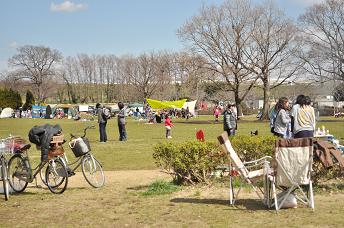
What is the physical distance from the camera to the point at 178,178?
827cm

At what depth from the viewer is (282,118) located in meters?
9.88

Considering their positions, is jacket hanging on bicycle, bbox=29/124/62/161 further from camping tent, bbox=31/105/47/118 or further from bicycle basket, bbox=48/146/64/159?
camping tent, bbox=31/105/47/118

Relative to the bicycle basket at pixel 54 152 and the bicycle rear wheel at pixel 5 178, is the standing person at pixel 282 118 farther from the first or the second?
the bicycle rear wheel at pixel 5 178

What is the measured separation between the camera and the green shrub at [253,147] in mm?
8172

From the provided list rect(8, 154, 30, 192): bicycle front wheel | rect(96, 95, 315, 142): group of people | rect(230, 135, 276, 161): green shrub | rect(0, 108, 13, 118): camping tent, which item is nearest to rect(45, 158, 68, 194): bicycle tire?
rect(8, 154, 30, 192): bicycle front wheel

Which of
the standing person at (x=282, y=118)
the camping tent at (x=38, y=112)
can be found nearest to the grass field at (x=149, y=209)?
the standing person at (x=282, y=118)

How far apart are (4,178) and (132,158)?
6120 mm

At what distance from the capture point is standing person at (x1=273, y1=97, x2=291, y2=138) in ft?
32.1

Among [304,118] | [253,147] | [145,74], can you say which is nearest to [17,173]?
[253,147]

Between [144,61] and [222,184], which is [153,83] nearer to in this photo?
[144,61]

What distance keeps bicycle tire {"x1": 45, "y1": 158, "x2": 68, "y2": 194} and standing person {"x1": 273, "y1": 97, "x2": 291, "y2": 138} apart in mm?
4543

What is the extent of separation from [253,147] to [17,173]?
4.18 metres

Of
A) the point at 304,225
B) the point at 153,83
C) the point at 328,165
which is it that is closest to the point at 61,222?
the point at 304,225

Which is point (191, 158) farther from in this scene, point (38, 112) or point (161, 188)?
point (38, 112)
